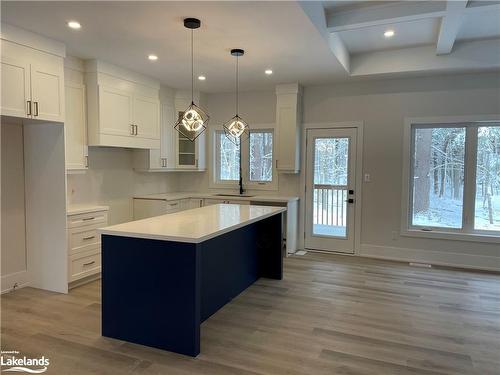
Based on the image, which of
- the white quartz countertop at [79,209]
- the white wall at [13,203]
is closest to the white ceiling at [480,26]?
the white quartz countertop at [79,209]

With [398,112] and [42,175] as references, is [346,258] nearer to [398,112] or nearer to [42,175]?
[398,112]

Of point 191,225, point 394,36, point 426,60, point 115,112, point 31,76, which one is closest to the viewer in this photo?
point 191,225

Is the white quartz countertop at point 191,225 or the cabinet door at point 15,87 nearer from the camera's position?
the white quartz countertop at point 191,225

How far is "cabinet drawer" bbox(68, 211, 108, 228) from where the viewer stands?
4027 mm

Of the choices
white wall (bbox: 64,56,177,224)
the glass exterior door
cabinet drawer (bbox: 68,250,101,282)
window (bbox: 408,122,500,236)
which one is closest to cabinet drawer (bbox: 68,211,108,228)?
cabinet drawer (bbox: 68,250,101,282)

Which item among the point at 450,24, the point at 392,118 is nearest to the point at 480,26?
the point at 450,24

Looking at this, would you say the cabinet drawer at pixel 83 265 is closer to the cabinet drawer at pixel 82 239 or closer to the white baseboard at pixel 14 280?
the cabinet drawer at pixel 82 239

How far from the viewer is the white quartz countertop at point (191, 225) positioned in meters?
2.69

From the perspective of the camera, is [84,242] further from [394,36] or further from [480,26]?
[480,26]

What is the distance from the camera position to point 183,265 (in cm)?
270

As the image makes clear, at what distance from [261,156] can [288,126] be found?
2.71 feet

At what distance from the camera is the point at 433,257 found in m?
5.28

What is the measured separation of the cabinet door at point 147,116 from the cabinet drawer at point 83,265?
174cm

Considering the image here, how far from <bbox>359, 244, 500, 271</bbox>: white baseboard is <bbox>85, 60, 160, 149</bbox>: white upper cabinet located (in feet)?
12.0
